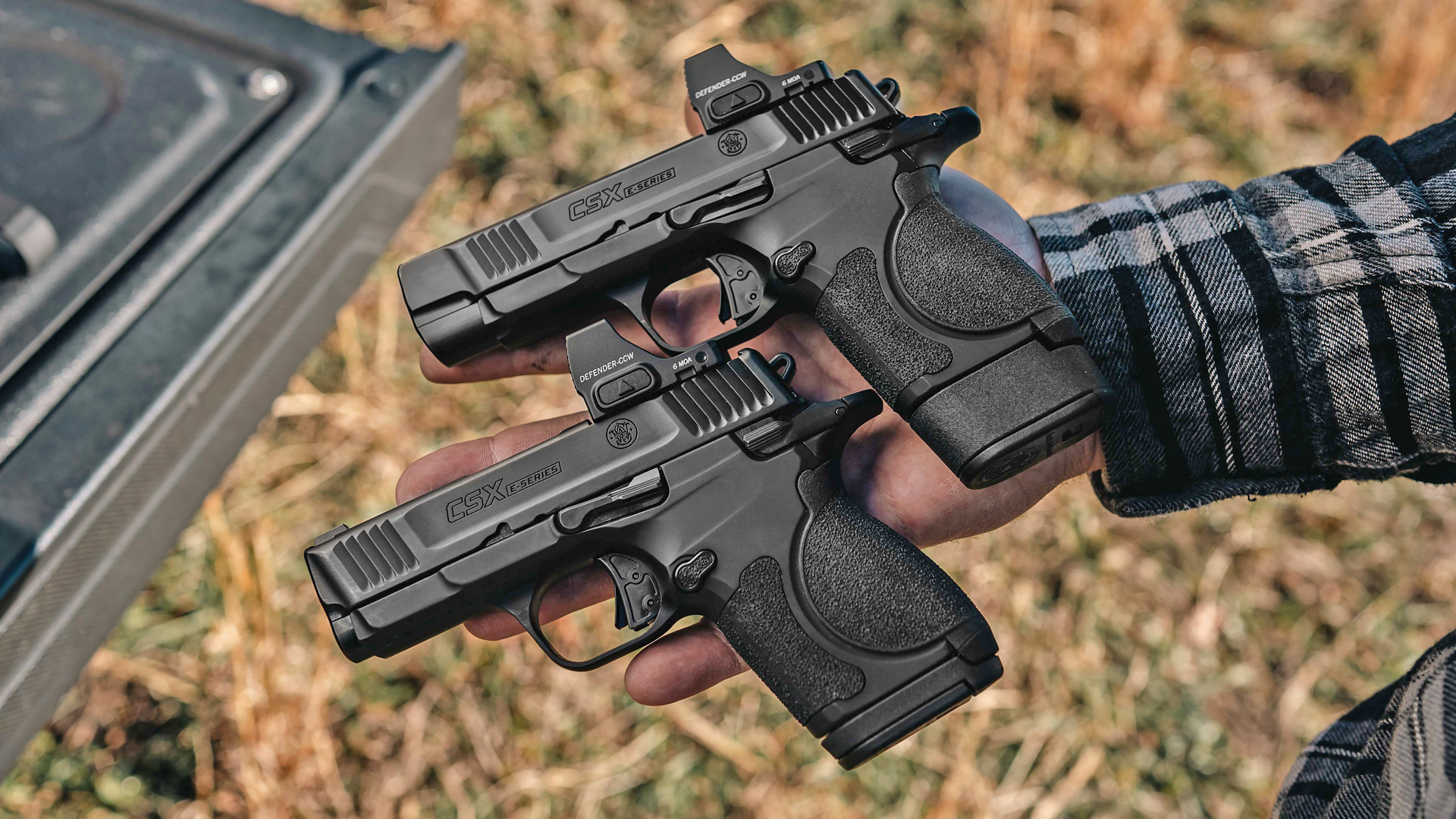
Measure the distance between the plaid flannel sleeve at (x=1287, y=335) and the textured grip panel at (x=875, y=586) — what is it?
60cm

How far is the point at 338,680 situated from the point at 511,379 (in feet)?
3.76

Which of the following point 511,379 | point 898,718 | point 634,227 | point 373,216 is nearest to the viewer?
point 898,718

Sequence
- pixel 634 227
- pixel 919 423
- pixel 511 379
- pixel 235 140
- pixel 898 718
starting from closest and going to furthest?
pixel 898 718 < pixel 919 423 < pixel 634 227 < pixel 235 140 < pixel 511 379

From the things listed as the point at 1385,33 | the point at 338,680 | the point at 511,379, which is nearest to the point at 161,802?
the point at 338,680

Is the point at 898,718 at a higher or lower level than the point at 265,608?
lower

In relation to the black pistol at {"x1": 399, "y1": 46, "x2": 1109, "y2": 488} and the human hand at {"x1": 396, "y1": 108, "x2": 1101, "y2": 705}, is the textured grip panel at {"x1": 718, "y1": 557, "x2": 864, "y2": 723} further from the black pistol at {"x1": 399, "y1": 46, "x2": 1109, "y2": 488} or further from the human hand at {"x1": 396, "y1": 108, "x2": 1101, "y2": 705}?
the black pistol at {"x1": 399, "y1": 46, "x2": 1109, "y2": 488}

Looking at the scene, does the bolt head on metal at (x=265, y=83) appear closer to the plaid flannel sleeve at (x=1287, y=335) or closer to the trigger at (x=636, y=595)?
the trigger at (x=636, y=595)

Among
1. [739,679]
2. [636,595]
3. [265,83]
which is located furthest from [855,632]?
[265,83]

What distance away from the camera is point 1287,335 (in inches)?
92.3

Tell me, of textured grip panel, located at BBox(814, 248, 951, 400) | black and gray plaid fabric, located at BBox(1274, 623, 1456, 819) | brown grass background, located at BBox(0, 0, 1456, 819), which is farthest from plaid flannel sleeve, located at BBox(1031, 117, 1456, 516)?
brown grass background, located at BBox(0, 0, 1456, 819)

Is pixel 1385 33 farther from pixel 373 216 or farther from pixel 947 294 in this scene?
pixel 373 216

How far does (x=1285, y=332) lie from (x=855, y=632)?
1181mm

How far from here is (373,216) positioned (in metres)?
3.13

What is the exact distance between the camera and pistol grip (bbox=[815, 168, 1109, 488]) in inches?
86.4
